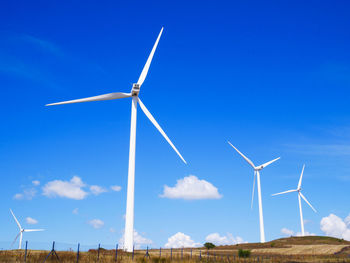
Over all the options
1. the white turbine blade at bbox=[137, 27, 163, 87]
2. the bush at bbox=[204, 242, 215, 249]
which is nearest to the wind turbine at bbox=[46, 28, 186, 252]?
the white turbine blade at bbox=[137, 27, 163, 87]

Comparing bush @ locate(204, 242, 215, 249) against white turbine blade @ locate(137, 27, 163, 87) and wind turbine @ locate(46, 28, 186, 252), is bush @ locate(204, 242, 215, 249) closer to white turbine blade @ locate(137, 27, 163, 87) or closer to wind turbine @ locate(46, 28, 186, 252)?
wind turbine @ locate(46, 28, 186, 252)

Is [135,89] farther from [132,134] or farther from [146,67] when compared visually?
[132,134]

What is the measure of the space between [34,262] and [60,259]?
3.73 metres

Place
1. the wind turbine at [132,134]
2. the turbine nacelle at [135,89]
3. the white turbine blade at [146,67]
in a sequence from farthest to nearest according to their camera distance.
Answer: the white turbine blade at [146,67] < the turbine nacelle at [135,89] < the wind turbine at [132,134]

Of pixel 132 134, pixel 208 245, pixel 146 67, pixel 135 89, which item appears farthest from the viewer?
pixel 208 245

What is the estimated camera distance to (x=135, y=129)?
60406 mm

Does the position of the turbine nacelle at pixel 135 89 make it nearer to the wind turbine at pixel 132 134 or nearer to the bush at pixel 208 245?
the wind turbine at pixel 132 134

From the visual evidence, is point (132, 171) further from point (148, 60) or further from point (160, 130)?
point (148, 60)

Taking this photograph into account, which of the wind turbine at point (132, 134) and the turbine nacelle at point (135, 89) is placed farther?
the turbine nacelle at point (135, 89)

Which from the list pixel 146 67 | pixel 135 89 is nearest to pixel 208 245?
pixel 135 89

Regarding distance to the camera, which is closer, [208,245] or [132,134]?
[132,134]

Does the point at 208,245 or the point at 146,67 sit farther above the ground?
the point at 146,67

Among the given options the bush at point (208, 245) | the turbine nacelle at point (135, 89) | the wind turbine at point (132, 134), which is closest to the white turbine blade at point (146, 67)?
the wind turbine at point (132, 134)

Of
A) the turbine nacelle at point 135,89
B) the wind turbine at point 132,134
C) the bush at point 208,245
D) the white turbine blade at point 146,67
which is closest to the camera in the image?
the wind turbine at point 132,134
